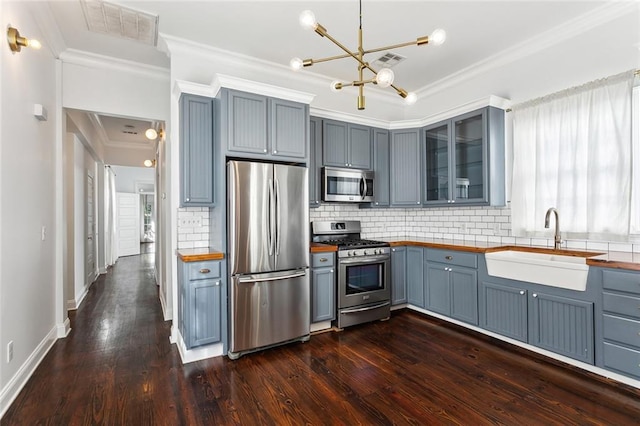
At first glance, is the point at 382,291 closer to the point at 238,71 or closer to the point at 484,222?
the point at 484,222

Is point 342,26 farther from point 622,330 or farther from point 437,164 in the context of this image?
point 622,330

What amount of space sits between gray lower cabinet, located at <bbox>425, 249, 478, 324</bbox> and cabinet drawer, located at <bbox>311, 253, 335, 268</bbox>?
4.20 feet

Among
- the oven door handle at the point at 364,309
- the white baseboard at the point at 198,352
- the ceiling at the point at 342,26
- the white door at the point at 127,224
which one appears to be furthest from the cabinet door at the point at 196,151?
the white door at the point at 127,224

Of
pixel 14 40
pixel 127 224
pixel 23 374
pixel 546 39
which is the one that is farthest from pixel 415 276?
pixel 127 224

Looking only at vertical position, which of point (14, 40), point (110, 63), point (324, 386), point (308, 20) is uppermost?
point (110, 63)

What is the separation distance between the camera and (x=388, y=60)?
3740 millimetres

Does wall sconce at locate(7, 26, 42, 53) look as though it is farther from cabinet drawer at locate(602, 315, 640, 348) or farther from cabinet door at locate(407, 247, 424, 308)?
cabinet drawer at locate(602, 315, 640, 348)

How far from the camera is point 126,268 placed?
7664mm

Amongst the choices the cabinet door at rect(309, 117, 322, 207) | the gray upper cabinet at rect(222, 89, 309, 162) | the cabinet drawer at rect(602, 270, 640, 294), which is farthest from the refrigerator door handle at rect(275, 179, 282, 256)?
the cabinet drawer at rect(602, 270, 640, 294)

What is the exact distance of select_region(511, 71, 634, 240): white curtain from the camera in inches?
105

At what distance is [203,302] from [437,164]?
3303mm

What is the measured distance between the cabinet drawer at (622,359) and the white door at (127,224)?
11.2 meters

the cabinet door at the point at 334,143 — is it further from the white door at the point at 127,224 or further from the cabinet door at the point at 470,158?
the white door at the point at 127,224

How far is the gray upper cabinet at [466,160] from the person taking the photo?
140 inches
